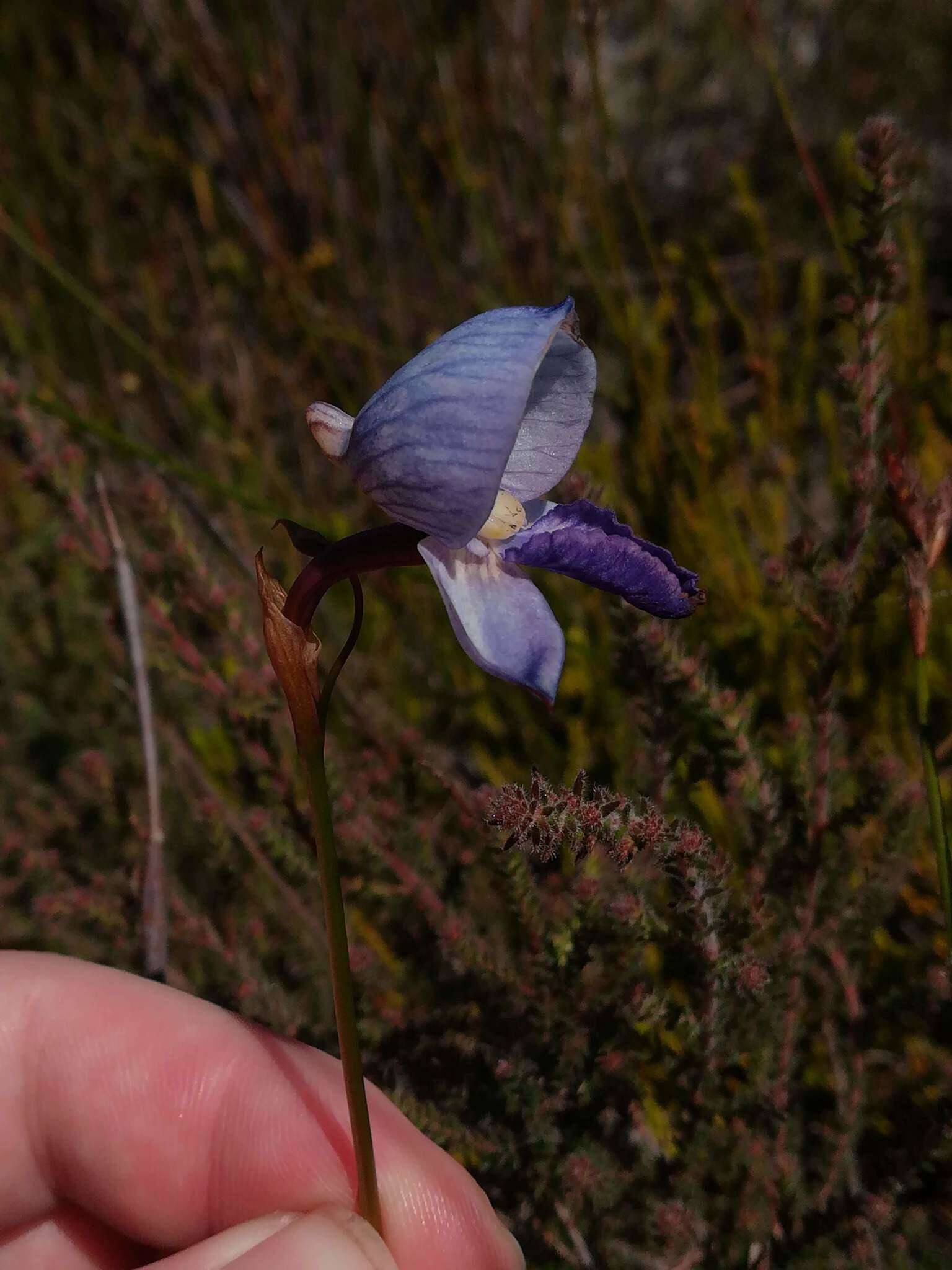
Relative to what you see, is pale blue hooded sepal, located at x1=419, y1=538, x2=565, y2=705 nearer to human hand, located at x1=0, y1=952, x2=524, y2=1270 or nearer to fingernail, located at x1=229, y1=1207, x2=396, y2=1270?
fingernail, located at x1=229, y1=1207, x2=396, y2=1270

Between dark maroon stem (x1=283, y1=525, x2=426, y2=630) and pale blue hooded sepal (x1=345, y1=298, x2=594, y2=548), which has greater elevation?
pale blue hooded sepal (x1=345, y1=298, x2=594, y2=548)

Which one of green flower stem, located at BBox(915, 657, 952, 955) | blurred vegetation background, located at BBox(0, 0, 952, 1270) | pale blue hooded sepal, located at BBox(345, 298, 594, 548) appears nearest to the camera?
pale blue hooded sepal, located at BBox(345, 298, 594, 548)

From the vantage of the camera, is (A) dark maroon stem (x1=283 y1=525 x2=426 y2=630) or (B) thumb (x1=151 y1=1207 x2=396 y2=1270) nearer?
(A) dark maroon stem (x1=283 y1=525 x2=426 y2=630)

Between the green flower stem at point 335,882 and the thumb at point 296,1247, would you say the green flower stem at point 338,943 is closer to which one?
the green flower stem at point 335,882

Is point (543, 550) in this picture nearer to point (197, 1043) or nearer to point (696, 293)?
point (197, 1043)

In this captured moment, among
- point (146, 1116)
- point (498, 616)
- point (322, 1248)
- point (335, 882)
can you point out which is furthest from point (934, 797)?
point (146, 1116)

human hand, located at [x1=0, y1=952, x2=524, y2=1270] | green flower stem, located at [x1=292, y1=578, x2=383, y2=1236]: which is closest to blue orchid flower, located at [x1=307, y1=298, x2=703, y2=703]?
green flower stem, located at [x1=292, y1=578, x2=383, y2=1236]

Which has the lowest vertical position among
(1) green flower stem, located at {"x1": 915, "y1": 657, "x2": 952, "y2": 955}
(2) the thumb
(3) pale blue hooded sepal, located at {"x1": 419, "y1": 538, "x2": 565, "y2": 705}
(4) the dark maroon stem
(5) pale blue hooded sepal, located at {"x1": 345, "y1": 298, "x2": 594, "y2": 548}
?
(2) the thumb

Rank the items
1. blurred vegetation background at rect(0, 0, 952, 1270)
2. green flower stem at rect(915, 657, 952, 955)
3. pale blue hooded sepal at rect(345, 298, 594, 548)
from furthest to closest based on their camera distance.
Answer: blurred vegetation background at rect(0, 0, 952, 1270) < green flower stem at rect(915, 657, 952, 955) < pale blue hooded sepal at rect(345, 298, 594, 548)
